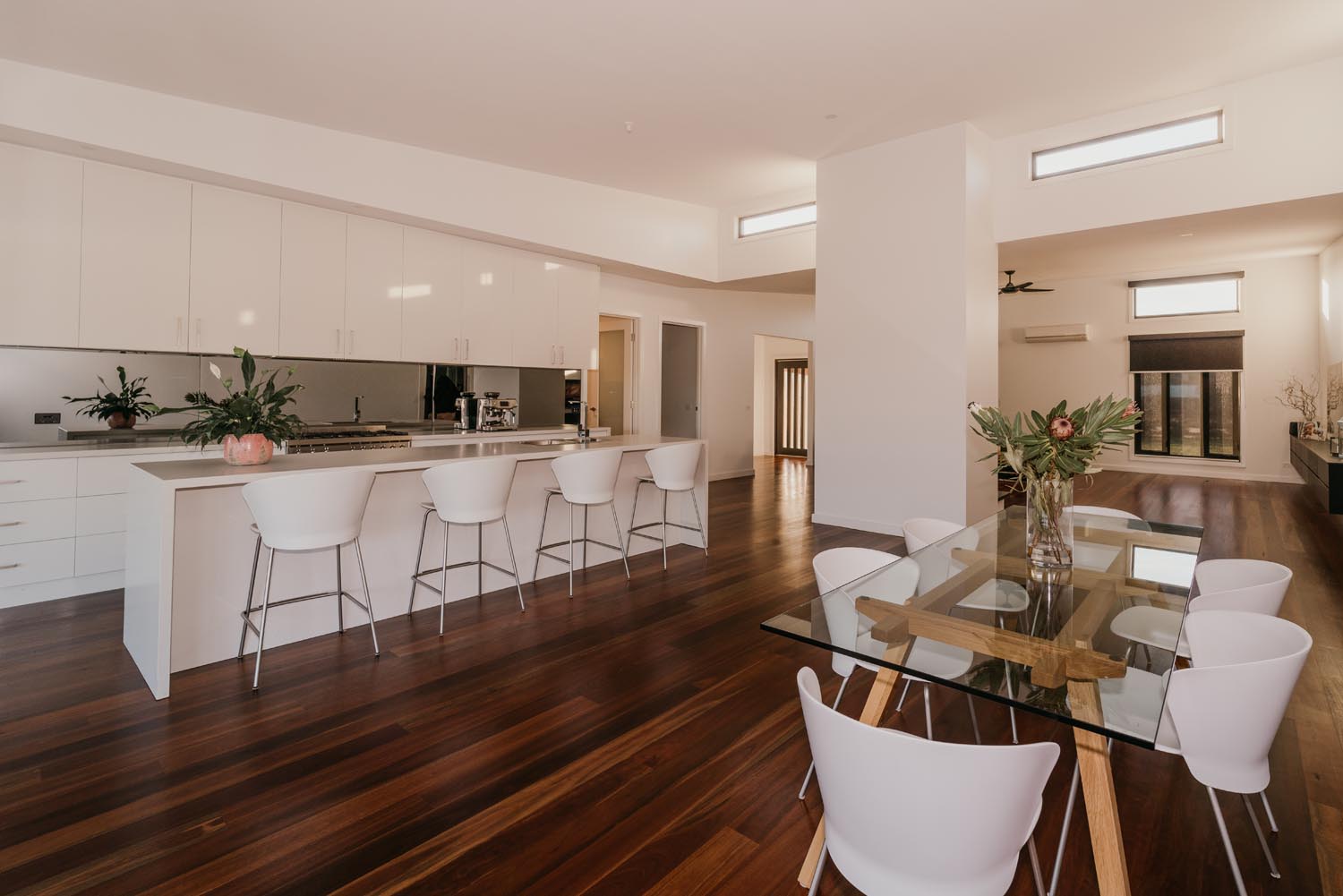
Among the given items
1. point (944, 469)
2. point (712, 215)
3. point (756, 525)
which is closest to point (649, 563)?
point (756, 525)

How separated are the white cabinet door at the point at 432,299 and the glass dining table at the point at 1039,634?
462 cm

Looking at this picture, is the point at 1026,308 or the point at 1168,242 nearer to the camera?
the point at 1168,242

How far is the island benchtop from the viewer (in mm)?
2783

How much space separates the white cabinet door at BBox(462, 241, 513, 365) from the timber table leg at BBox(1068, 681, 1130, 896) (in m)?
5.49

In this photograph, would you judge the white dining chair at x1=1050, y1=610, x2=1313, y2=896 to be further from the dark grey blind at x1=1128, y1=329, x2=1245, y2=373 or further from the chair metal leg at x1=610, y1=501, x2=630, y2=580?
the dark grey blind at x1=1128, y1=329, x2=1245, y2=373

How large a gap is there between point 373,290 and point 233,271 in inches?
38.2

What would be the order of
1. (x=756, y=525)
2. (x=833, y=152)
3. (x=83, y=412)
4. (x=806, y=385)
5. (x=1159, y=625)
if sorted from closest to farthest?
(x=1159, y=625)
(x=83, y=412)
(x=833, y=152)
(x=756, y=525)
(x=806, y=385)

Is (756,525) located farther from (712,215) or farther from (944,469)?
(712,215)

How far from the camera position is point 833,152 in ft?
19.4

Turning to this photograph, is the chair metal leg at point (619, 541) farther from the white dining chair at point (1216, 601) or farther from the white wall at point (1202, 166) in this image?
the white wall at point (1202, 166)

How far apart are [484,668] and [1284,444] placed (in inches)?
433

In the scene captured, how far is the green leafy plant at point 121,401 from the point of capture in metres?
4.38

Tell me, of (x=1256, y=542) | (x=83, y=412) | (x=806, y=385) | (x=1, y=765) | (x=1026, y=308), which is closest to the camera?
(x=1, y=765)

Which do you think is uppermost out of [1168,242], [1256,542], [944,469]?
[1168,242]
